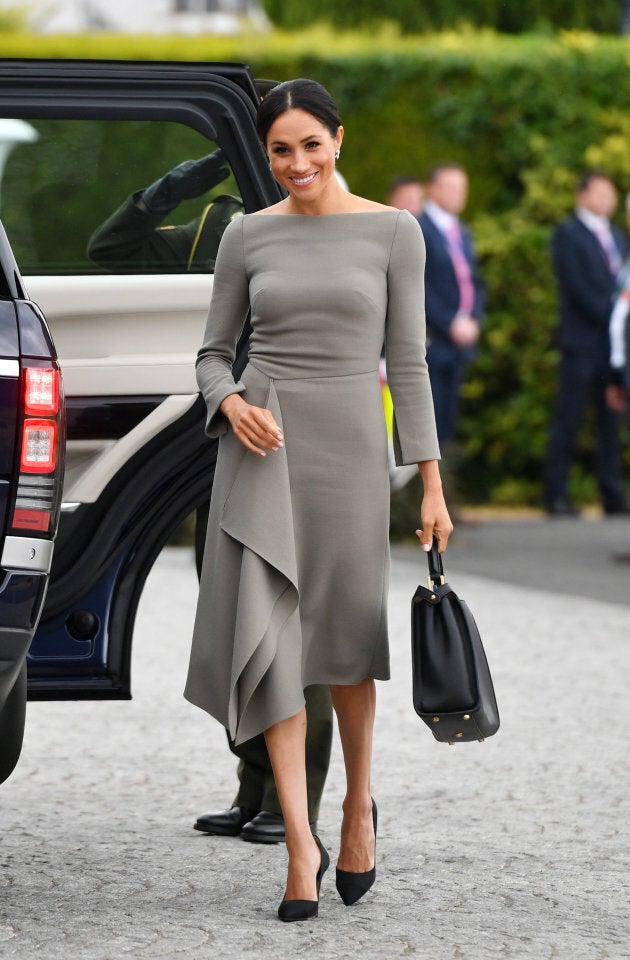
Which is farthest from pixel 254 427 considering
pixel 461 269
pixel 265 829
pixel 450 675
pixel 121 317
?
pixel 461 269

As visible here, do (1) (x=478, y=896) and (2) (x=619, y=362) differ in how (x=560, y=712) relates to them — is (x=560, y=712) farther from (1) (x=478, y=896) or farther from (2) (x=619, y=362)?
(2) (x=619, y=362)

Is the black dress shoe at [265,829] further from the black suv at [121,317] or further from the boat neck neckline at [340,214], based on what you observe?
the boat neck neckline at [340,214]

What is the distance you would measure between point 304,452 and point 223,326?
0.34m

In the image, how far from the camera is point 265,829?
16.0 feet

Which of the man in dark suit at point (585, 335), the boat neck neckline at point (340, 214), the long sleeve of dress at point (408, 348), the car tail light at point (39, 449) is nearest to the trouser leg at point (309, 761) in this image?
the long sleeve of dress at point (408, 348)

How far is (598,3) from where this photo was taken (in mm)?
22453

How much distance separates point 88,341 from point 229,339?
2.32 ft

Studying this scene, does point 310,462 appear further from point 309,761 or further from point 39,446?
point 309,761

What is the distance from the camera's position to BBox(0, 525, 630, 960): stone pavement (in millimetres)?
3963

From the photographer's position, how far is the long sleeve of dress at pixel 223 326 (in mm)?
4168

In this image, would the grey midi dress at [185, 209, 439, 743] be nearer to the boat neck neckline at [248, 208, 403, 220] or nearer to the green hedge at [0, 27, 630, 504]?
the boat neck neckline at [248, 208, 403, 220]

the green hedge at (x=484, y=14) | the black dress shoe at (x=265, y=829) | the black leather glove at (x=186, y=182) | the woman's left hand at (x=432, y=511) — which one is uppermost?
the green hedge at (x=484, y=14)

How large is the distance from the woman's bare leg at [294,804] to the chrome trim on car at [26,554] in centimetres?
60

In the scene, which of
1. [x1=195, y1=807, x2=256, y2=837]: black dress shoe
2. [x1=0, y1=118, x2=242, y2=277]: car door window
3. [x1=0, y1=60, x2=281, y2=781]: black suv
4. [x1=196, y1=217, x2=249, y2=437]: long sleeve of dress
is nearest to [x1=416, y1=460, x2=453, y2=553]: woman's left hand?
[x1=196, y1=217, x2=249, y2=437]: long sleeve of dress
